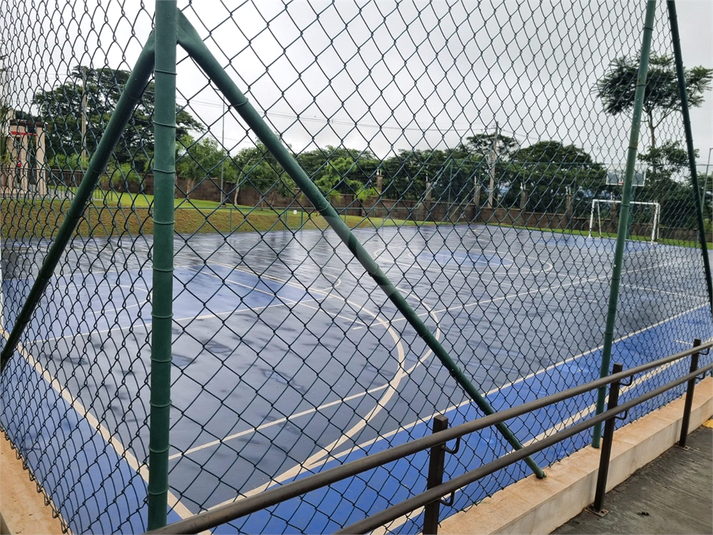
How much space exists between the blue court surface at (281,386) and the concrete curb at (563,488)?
1.29 feet

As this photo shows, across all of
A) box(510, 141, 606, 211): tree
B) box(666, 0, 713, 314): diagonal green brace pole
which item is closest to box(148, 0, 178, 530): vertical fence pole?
box(510, 141, 606, 211): tree

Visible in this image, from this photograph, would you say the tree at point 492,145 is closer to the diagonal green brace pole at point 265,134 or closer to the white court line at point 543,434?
the diagonal green brace pole at point 265,134

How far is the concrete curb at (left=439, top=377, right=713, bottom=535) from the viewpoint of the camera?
2.15 m

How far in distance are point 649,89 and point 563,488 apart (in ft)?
7.47

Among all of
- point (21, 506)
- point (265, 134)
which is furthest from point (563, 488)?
point (21, 506)

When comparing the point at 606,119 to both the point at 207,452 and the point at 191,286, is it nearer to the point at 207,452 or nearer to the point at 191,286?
the point at 207,452

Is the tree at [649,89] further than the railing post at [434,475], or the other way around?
the tree at [649,89]

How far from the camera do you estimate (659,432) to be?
3.18 m

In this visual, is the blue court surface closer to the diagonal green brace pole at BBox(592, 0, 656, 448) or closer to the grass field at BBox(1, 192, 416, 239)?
the grass field at BBox(1, 192, 416, 239)

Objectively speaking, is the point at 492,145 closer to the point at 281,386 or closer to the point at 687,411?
the point at 687,411

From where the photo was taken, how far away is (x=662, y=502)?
Answer: 274 centimetres

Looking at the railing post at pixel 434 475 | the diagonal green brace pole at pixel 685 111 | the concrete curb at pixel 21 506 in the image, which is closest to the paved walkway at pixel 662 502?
the railing post at pixel 434 475

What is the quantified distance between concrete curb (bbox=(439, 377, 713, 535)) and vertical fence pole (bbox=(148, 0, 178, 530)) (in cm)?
131

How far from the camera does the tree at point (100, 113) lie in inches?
55.9
